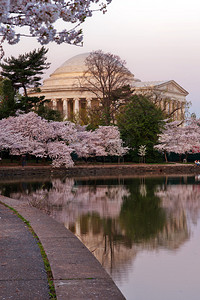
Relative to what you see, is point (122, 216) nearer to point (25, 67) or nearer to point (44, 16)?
point (44, 16)

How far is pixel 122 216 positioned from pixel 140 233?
11.9ft

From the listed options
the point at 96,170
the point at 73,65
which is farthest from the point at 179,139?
the point at 73,65

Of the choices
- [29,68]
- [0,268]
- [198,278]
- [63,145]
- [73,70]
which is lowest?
[198,278]

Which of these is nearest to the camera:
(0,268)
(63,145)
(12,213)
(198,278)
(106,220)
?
(0,268)

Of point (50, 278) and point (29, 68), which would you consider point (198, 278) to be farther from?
point (29, 68)

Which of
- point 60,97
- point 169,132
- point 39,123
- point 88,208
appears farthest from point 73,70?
point 88,208

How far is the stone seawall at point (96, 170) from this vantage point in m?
45.6

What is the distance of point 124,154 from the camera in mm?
58406

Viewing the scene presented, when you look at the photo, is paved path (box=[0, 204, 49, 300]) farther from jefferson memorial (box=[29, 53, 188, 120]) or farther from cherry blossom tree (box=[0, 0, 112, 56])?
jefferson memorial (box=[29, 53, 188, 120])

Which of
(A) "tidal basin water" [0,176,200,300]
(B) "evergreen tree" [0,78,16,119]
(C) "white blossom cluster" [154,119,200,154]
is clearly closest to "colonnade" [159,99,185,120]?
(C) "white blossom cluster" [154,119,200,154]

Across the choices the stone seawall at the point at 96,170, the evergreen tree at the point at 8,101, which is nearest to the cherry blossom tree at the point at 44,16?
the stone seawall at the point at 96,170

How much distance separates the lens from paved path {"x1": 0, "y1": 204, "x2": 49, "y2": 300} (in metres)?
6.86

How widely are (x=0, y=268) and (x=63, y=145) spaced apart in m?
41.9

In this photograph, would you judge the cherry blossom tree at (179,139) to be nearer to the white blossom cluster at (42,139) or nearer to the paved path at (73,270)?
the white blossom cluster at (42,139)
